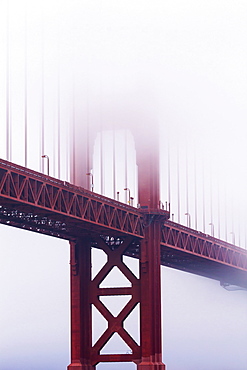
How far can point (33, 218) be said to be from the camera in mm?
46531

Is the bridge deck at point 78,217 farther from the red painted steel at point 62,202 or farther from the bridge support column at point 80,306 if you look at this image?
the bridge support column at point 80,306

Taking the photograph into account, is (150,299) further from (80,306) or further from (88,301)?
(80,306)

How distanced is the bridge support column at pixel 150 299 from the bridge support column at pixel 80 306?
7.64 feet

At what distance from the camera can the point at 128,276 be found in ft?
182

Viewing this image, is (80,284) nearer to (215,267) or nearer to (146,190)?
(146,190)

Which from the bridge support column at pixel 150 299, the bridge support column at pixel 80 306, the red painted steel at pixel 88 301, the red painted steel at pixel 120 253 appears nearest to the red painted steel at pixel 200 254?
the red painted steel at pixel 120 253

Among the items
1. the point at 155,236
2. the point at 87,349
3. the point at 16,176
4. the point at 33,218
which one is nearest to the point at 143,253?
the point at 155,236

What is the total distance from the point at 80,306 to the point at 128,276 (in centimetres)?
227

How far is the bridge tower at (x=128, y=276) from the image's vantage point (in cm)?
5425

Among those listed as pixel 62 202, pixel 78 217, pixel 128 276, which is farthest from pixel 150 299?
pixel 62 202

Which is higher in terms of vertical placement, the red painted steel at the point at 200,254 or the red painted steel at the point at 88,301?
the red painted steel at the point at 200,254

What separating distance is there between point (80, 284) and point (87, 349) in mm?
2614

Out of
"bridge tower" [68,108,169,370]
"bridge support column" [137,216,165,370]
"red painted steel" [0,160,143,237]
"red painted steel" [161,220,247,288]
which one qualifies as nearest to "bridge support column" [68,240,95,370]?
"bridge tower" [68,108,169,370]

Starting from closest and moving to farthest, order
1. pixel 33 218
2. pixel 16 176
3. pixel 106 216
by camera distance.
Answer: pixel 16 176 < pixel 33 218 < pixel 106 216
